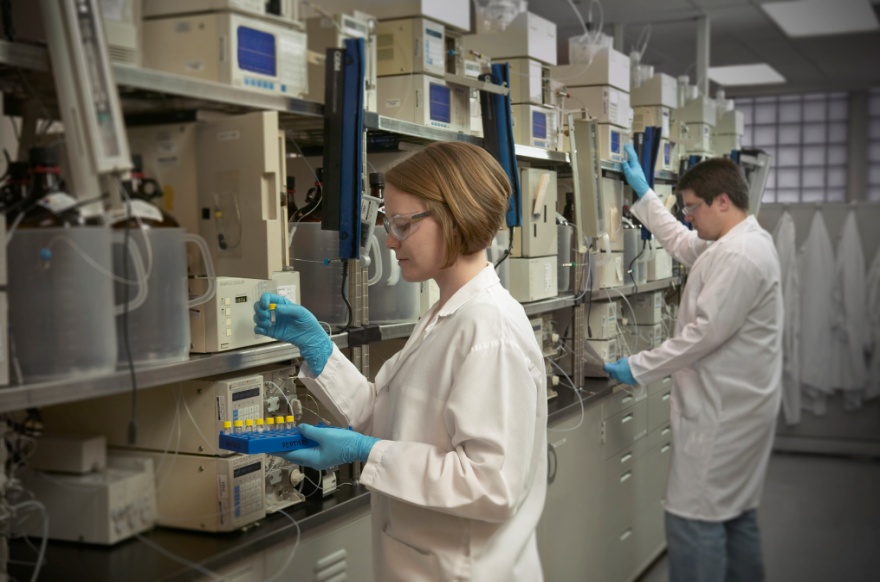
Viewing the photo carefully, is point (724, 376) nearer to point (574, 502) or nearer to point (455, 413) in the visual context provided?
point (574, 502)

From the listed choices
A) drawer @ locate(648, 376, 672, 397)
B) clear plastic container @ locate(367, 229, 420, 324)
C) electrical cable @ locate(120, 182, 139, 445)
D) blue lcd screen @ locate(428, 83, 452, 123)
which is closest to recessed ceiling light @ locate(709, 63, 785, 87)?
drawer @ locate(648, 376, 672, 397)

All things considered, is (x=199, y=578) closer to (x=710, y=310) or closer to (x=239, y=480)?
(x=239, y=480)

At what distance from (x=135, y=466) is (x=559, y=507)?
1.71 m

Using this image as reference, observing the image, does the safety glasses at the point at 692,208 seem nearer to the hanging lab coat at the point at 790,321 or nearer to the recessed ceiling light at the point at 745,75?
the hanging lab coat at the point at 790,321

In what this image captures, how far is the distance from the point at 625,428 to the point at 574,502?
605mm

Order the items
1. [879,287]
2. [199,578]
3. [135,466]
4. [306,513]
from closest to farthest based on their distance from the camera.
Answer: [199,578], [135,466], [306,513], [879,287]

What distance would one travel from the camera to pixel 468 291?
161 centimetres

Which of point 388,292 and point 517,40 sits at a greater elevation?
point 517,40

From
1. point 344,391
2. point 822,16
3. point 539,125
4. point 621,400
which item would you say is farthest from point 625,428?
point 822,16

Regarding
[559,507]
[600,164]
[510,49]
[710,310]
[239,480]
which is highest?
[510,49]

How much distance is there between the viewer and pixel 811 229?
20.0 ft

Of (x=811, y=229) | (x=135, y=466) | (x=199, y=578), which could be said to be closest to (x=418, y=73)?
(x=135, y=466)

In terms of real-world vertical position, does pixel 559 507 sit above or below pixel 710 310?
below

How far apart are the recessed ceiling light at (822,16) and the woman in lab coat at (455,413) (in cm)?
425
